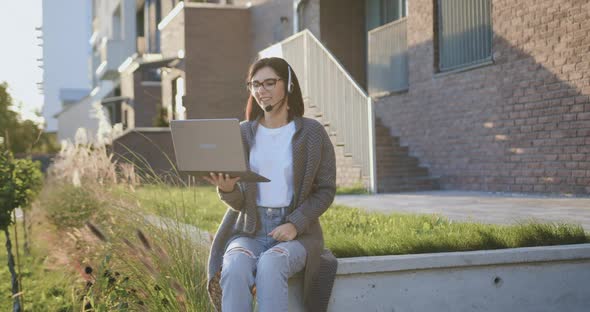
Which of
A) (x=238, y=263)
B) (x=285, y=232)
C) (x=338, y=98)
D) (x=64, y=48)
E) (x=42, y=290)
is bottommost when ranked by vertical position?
(x=42, y=290)

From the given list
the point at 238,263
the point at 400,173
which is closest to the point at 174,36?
the point at 400,173

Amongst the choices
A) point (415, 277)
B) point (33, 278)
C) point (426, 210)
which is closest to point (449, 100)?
point (426, 210)

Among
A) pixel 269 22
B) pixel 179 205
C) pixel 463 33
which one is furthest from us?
pixel 269 22

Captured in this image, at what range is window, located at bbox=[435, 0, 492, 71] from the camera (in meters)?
11.4

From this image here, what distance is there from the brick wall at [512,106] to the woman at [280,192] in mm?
6235

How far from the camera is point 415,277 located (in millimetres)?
4410

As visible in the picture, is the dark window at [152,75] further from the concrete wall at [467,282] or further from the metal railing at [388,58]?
the concrete wall at [467,282]

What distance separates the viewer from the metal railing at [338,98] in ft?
38.7

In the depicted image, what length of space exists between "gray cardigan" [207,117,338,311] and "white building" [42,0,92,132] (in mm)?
71946

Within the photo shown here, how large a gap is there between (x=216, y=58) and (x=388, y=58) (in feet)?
25.0

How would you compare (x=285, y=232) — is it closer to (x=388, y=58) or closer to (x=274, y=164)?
(x=274, y=164)

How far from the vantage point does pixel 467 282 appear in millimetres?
4504

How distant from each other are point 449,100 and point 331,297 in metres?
8.38

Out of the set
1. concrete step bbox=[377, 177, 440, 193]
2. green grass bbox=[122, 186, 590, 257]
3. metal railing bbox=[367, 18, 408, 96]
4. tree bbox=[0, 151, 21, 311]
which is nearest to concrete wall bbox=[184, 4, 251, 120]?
metal railing bbox=[367, 18, 408, 96]
